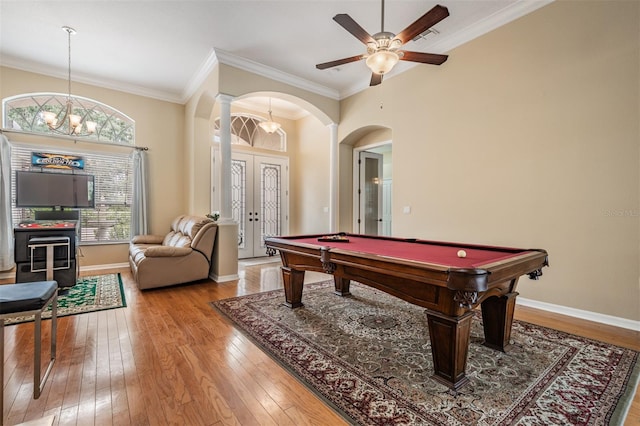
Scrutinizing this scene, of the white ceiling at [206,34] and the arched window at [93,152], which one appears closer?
the white ceiling at [206,34]

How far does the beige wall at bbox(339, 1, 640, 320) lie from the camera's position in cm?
270

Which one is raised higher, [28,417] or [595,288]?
[595,288]

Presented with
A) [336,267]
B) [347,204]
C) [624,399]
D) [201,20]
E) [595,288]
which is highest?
[201,20]

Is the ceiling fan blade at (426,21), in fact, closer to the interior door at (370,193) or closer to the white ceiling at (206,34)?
the white ceiling at (206,34)

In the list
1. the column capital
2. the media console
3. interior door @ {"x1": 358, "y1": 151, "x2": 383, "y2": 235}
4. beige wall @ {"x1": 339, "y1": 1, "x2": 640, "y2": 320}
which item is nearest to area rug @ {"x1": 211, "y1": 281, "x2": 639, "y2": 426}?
beige wall @ {"x1": 339, "y1": 1, "x2": 640, "y2": 320}

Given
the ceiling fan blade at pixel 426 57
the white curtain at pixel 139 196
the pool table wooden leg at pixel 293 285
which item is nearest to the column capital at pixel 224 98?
the white curtain at pixel 139 196

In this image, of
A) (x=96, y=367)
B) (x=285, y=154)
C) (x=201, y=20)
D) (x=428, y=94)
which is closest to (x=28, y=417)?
(x=96, y=367)

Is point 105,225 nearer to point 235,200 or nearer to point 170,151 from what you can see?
point 170,151

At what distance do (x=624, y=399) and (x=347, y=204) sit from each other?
464 cm

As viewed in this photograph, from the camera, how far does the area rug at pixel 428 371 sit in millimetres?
1564

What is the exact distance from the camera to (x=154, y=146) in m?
5.67

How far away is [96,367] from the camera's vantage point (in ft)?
6.62

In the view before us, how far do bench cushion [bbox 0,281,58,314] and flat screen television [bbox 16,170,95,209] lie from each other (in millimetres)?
3570

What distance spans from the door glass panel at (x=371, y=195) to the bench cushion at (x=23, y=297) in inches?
205
